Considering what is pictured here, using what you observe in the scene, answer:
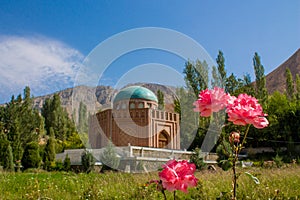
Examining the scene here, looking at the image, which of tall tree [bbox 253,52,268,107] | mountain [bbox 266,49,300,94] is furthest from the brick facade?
mountain [bbox 266,49,300,94]

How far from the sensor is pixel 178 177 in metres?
1.59

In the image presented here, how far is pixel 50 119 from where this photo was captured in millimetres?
40531

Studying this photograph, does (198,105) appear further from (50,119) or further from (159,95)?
(50,119)

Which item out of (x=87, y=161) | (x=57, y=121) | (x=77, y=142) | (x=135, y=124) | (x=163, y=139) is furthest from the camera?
(x=57, y=121)

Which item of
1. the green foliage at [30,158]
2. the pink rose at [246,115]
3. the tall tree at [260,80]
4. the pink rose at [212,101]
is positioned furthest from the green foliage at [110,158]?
the tall tree at [260,80]

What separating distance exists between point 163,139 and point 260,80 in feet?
45.5

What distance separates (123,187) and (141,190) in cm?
120

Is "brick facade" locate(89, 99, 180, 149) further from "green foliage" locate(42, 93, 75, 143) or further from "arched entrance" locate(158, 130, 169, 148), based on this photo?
"green foliage" locate(42, 93, 75, 143)

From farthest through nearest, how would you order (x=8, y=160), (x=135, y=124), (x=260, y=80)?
1. (x=260, y=80)
2. (x=135, y=124)
3. (x=8, y=160)

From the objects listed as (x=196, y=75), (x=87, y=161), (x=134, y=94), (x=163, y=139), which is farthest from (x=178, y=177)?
(x=196, y=75)

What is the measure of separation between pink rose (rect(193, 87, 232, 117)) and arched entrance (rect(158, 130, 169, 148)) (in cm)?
2211

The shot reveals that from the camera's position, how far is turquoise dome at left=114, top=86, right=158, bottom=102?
24.5 meters

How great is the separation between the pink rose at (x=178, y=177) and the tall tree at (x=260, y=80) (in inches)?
1195

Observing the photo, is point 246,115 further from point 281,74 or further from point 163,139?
point 281,74
